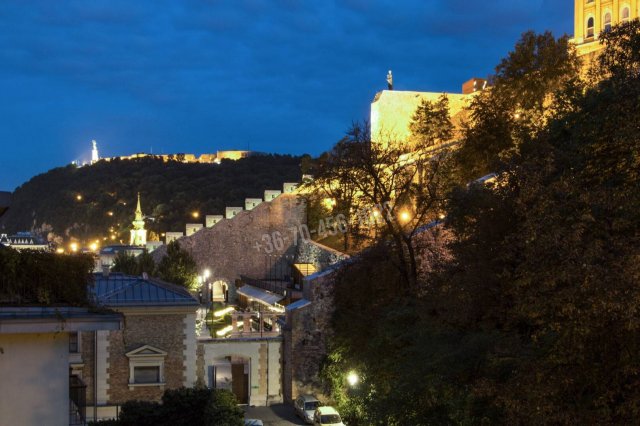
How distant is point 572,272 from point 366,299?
14388 millimetres

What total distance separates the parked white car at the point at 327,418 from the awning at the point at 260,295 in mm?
10630

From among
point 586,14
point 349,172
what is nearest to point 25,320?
point 349,172

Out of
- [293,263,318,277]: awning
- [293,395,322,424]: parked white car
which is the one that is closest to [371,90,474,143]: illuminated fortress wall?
[293,263,318,277]: awning

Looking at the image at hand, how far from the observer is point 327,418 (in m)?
21.9

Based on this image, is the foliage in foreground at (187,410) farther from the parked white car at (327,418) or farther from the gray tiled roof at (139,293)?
the parked white car at (327,418)

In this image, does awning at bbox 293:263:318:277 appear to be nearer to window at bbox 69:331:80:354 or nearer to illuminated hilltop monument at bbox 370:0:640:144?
illuminated hilltop monument at bbox 370:0:640:144

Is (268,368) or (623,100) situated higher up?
(623,100)

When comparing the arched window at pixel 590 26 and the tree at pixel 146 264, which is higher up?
the arched window at pixel 590 26

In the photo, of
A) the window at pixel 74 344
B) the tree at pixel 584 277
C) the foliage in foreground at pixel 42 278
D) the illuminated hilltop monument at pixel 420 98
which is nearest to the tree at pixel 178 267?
the illuminated hilltop monument at pixel 420 98

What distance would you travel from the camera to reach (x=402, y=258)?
2067cm

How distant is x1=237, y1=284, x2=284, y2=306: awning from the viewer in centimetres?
3338

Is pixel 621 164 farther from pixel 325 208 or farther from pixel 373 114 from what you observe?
pixel 373 114

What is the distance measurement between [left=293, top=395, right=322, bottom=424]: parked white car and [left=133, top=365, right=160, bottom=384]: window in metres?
5.54

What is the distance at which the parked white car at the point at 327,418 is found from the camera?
21.8 metres
